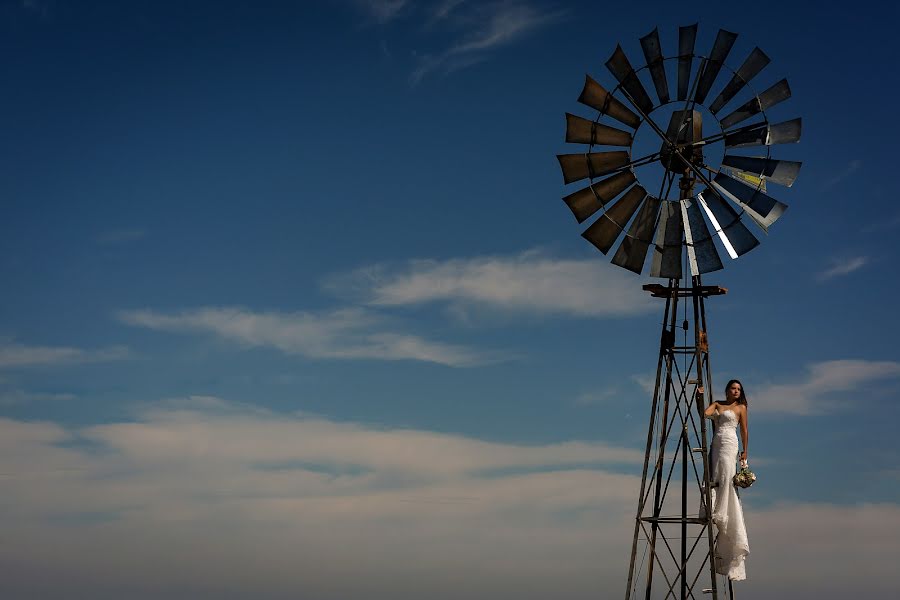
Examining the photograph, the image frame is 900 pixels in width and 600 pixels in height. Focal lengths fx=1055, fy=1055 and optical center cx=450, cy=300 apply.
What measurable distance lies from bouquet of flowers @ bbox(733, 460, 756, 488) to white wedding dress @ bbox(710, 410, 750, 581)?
15 centimetres

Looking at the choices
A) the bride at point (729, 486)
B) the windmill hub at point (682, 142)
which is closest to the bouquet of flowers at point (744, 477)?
the bride at point (729, 486)

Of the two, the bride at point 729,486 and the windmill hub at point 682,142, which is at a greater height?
the windmill hub at point 682,142

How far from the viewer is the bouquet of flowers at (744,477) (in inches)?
643

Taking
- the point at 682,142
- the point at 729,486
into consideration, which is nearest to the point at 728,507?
the point at 729,486

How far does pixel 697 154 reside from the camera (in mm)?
17531

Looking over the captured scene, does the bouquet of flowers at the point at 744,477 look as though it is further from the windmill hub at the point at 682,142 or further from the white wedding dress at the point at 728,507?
the windmill hub at the point at 682,142

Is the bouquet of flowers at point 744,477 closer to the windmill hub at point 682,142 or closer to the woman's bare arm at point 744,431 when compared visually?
the woman's bare arm at point 744,431

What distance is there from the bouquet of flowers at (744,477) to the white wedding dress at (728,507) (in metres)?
0.15

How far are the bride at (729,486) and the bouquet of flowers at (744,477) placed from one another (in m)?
0.09

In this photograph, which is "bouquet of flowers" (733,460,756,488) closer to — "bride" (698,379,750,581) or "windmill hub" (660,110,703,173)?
"bride" (698,379,750,581)

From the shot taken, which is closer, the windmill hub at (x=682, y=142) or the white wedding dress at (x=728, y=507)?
the white wedding dress at (x=728, y=507)

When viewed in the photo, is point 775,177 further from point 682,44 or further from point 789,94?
point 682,44

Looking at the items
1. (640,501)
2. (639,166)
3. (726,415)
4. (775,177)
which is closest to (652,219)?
(639,166)

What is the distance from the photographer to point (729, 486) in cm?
1661
